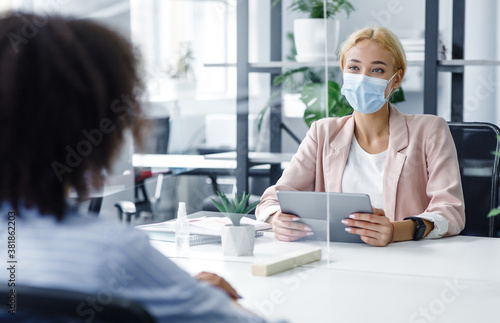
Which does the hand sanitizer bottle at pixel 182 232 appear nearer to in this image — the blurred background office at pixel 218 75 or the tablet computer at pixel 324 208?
the tablet computer at pixel 324 208

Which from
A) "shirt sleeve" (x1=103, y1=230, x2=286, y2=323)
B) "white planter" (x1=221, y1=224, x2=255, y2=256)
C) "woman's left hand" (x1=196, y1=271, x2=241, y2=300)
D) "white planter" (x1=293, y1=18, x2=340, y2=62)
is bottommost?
"white planter" (x1=221, y1=224, x2=255, y2=256)

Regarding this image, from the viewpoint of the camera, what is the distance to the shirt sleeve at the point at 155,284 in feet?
2.15

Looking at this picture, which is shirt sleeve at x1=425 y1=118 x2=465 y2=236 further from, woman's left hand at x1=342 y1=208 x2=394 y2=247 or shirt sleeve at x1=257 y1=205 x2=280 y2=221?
shirt sleeve at x1=257 y1=205 x2=280 y2=221

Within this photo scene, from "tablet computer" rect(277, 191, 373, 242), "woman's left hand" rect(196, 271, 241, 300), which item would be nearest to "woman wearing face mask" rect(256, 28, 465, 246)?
"tablet computer" rect(277, 191, 373, 242)

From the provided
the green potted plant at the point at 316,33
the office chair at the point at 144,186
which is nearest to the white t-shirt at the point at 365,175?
the green potted plant at the point at 316,33

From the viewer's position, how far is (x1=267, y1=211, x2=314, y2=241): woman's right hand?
1655mm

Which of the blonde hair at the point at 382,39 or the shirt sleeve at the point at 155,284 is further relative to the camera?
the blonde hair at the point at 382,39

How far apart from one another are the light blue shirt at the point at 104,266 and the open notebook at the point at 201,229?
3.16 ft

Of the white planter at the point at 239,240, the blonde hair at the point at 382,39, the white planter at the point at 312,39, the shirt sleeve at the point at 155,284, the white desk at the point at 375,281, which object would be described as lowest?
the white desk at the point at 375,281

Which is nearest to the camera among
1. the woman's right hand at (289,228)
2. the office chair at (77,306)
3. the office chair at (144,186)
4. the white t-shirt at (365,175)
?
the office chair at (77,306)

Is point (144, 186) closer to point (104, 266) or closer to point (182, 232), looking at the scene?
point (182, 232)

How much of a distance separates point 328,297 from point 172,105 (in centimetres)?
350

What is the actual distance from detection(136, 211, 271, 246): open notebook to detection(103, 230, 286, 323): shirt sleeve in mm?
951

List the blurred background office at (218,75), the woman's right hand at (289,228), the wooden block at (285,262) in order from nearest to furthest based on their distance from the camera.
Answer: the wooden block at (285,262), the woman's right hand at (289,228), the blurred background office at (218,75)
